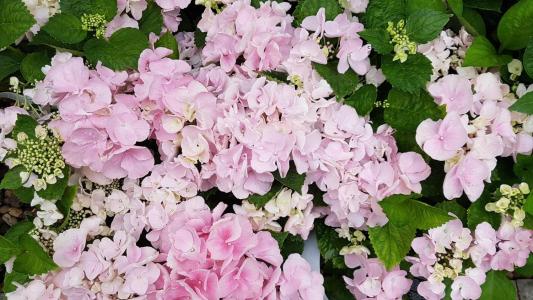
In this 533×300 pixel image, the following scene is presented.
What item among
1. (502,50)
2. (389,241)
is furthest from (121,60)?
(502,50)

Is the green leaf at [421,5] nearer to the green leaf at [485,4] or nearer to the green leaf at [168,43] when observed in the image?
the green leaf at [485,4]

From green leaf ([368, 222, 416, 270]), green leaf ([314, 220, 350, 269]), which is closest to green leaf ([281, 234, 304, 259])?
green leaf ([314, 220, 350, 269])

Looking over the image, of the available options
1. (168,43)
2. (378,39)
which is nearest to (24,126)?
(168,43)

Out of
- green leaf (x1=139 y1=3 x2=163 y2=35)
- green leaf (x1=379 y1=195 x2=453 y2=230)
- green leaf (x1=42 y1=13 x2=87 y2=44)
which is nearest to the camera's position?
green leaf (x1=379 y1=195 x2=453 y2=230)

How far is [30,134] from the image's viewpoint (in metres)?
1.20

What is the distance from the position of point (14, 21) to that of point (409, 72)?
2.57 ft

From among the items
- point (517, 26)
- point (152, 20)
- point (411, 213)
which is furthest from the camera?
point (152, 20)

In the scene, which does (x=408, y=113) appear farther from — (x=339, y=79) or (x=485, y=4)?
(x=485, y=4)

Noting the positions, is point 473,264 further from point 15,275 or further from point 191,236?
point 15,275

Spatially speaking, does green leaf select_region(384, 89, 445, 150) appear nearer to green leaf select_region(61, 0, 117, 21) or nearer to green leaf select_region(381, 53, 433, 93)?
green leaf select_region(381, 53, 433, 93)

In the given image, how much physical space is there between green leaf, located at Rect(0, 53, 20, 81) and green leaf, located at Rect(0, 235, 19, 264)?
394 millimetres

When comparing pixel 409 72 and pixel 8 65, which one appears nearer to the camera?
pixel 409 72

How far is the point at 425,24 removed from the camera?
118 centimetres

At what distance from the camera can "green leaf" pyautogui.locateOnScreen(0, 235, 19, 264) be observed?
3.82 feet
